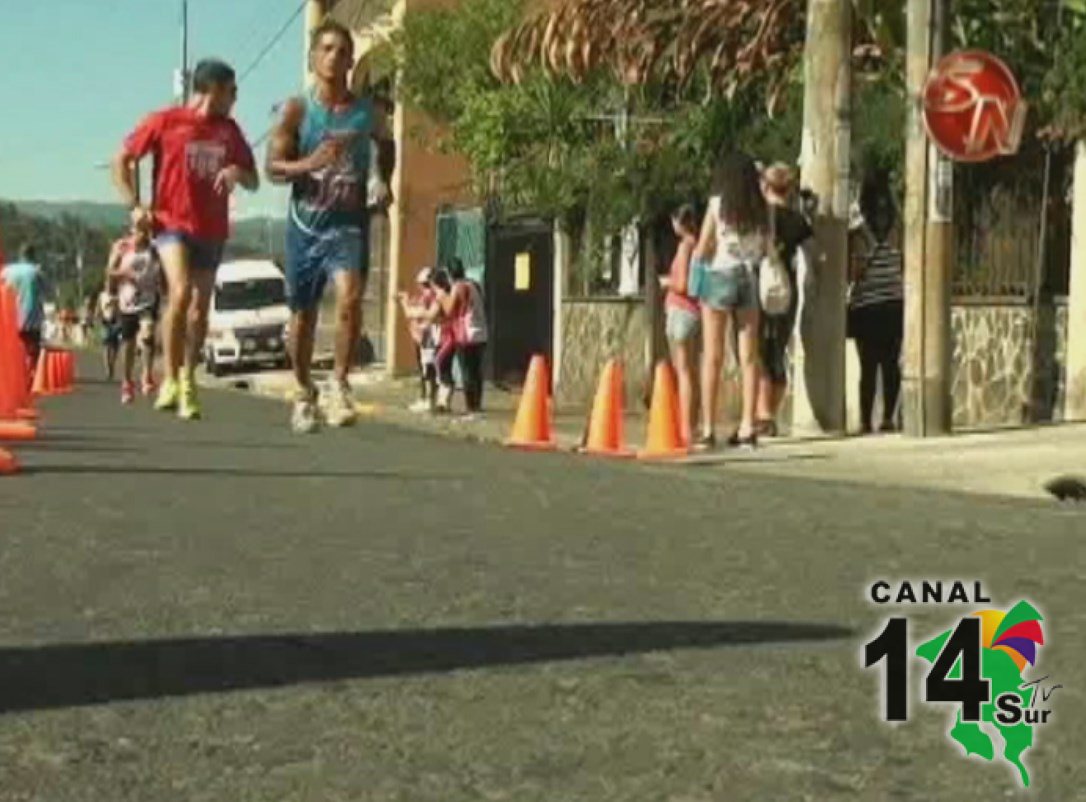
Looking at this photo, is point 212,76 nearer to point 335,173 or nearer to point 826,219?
point 335,173

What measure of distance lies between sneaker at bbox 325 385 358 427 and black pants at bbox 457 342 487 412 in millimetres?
10748

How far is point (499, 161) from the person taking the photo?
2602cm

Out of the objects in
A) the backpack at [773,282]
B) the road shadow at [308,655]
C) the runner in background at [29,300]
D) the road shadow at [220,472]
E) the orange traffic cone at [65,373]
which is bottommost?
the orange traffic cone at [65,373]

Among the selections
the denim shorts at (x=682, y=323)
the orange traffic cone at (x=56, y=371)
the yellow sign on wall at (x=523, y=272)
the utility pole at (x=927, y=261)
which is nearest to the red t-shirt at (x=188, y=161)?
the denim shorts at (x=682, y=323)

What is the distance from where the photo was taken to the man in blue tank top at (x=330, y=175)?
11.3 metres

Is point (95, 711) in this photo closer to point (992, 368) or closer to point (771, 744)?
point (771, 744)

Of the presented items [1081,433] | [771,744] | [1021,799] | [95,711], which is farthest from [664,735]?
[1081,433]

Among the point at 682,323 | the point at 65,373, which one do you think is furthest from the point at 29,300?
the point at 682,323

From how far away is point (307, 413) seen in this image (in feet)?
41.2

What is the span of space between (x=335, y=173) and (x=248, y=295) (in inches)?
1407

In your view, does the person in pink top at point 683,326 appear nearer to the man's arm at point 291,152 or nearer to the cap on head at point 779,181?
the cap on head at point 779,181

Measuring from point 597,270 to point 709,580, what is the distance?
1800 centimetres

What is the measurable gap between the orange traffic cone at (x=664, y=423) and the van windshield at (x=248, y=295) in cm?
3229

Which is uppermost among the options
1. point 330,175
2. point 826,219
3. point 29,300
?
point 330,175
